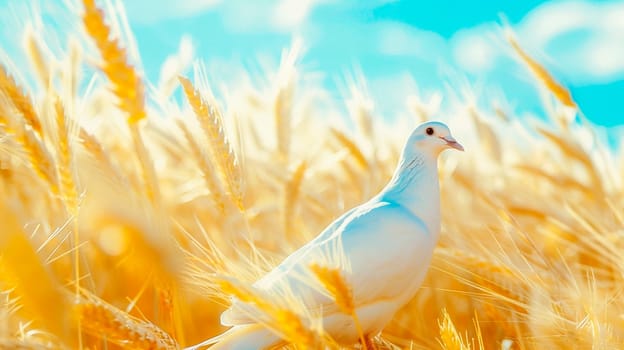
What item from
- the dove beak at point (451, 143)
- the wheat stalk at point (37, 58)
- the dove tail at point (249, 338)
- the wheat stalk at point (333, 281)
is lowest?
the dove tail at point (249, 338)

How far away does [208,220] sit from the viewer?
7.74ft

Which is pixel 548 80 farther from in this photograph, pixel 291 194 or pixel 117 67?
pixel 117 67

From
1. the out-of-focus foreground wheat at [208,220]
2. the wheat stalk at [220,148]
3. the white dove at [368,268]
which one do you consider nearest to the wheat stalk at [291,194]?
the out-of-focus foreground wheat at [208,220]

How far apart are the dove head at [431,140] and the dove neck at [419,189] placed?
0.7 inches

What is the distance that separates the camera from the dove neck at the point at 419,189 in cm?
148

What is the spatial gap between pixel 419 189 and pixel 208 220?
1035mm

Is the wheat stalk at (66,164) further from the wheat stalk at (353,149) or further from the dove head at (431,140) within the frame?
the wheat stalk at (353,149)

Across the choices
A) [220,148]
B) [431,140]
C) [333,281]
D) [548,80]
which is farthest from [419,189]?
[548,80]

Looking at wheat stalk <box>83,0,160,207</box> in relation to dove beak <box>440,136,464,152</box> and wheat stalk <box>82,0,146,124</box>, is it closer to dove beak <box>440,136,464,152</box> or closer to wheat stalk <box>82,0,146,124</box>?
wheat stalk <box>82,0,146,124</box>

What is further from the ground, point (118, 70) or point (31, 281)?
point (118, 70)

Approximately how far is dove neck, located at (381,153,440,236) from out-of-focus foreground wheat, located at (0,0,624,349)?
12 centimetres

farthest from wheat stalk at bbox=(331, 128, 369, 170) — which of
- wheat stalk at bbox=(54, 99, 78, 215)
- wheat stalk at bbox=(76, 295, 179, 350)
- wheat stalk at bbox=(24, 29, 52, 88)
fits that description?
wheat stalk at bbox=(76, 295, 179, 350)

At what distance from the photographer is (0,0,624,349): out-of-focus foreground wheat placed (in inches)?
38.9

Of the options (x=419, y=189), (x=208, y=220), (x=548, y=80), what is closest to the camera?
(x=419, y=189)
